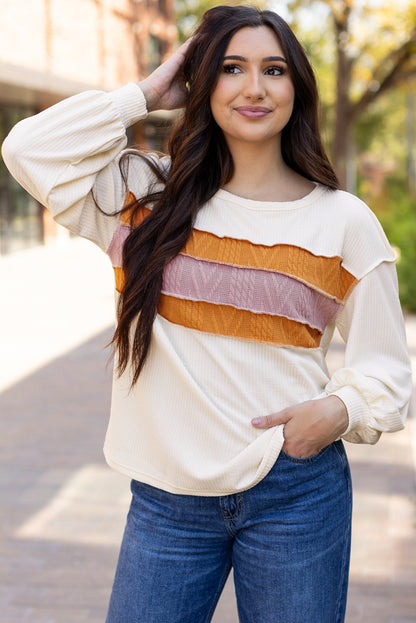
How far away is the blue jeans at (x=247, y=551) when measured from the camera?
194 cm

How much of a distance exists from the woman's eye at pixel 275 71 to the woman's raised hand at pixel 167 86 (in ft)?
0.86

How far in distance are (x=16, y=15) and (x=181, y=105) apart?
16.8 metres

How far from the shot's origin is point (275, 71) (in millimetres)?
2064

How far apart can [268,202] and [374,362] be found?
444mm

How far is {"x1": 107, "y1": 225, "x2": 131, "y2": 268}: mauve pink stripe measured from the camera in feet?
6.87

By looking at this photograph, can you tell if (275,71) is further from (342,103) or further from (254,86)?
(342,103)

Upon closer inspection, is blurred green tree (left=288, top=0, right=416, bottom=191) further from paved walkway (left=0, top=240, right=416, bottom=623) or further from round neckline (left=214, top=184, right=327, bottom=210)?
round neckline (left=214, top=184, right=327, bottom=210)

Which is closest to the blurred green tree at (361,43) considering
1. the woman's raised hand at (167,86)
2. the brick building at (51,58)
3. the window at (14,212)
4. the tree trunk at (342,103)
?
the tree trunk at (342,103)

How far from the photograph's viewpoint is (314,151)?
7.11 feet

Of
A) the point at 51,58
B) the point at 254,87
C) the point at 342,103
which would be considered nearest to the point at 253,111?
the point at 254,87

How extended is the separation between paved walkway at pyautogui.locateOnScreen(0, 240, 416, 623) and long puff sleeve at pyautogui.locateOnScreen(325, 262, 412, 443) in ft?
6.16

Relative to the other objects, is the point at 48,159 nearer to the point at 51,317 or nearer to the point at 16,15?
the point at 51,317

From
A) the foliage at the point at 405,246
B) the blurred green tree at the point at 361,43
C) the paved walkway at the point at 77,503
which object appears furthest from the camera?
the blurred green tree at the point at 361,43

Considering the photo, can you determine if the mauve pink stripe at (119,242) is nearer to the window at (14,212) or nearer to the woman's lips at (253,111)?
the woman's lips at (253,111)
